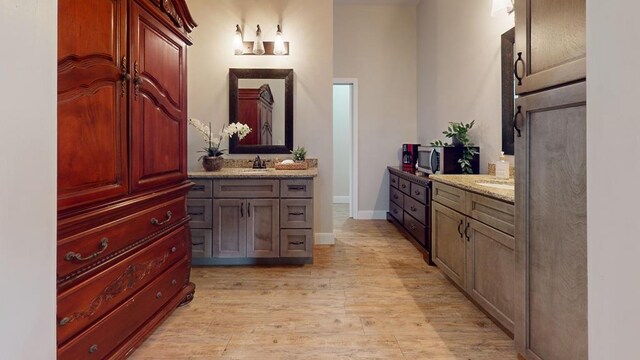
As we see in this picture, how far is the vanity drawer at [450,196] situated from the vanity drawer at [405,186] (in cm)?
119

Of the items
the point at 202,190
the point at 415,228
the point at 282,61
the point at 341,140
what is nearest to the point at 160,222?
the point at 202,190

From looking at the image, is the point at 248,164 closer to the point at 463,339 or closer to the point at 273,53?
the point at 273,53

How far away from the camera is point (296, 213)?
3.27 m

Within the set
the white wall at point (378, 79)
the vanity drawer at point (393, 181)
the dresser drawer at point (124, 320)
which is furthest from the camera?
the white wall at point (378, 79)

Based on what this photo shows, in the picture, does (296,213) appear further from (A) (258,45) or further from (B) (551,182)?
(B) (551,182)

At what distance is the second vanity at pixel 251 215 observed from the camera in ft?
10.5

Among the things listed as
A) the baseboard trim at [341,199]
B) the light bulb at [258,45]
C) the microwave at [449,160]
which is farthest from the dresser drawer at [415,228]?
the baseboard trim at [341,199]

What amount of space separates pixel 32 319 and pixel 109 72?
46.4 inches

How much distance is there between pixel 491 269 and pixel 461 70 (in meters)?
2.71

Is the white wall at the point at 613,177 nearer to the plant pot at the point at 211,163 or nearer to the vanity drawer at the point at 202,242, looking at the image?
the vanity drawer at the point at 202,242

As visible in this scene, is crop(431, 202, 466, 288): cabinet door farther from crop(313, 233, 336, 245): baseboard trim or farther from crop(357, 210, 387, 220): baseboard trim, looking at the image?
crop(357, 210, 387, 220): baseboard trim

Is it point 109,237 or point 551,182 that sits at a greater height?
point 551,182

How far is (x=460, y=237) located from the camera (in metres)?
2.51

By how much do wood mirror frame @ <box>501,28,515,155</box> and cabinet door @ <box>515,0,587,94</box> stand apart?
1497mm
